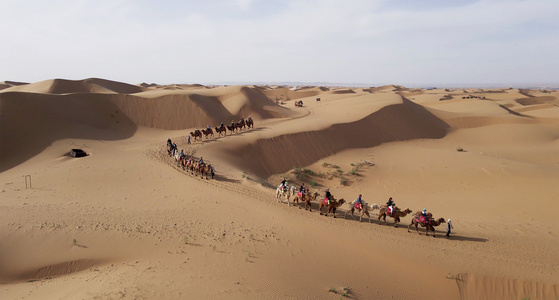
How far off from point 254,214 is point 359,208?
175 inches

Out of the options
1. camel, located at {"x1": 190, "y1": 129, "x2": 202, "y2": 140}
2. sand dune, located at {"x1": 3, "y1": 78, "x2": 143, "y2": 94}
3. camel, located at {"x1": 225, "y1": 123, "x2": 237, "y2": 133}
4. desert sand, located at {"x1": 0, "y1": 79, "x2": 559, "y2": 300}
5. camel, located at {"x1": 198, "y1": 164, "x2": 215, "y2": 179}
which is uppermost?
sand dune, located at {"x1": 3, "y1": 78, "x2": 143, "y2": 94}

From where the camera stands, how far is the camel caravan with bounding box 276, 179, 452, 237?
1345cm

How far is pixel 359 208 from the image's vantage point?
14.6 metres

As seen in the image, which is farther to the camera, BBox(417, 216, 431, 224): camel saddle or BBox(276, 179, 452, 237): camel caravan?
BBox(276, 179, 452, 237): camel caravan

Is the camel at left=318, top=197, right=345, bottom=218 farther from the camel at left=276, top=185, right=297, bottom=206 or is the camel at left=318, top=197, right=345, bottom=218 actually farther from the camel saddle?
the camel saddle

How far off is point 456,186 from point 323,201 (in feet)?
40.0

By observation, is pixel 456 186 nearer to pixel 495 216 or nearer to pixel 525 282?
pixel 495 216

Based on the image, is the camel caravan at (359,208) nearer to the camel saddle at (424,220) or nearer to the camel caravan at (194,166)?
the camel saddle at (424,220)

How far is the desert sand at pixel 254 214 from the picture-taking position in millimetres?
9594

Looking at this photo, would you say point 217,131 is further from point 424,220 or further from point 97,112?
point 424,220

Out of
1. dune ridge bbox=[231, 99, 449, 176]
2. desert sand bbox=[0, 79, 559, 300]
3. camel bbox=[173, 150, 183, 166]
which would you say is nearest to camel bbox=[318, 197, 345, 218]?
desert sand bbox=[0, 79, 559, 300]

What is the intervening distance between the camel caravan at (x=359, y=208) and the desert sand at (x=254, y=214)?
383 mm

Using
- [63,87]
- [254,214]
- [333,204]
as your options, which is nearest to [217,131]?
[254,214]

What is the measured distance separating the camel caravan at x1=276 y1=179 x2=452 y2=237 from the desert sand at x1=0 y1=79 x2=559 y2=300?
0.38 metres
